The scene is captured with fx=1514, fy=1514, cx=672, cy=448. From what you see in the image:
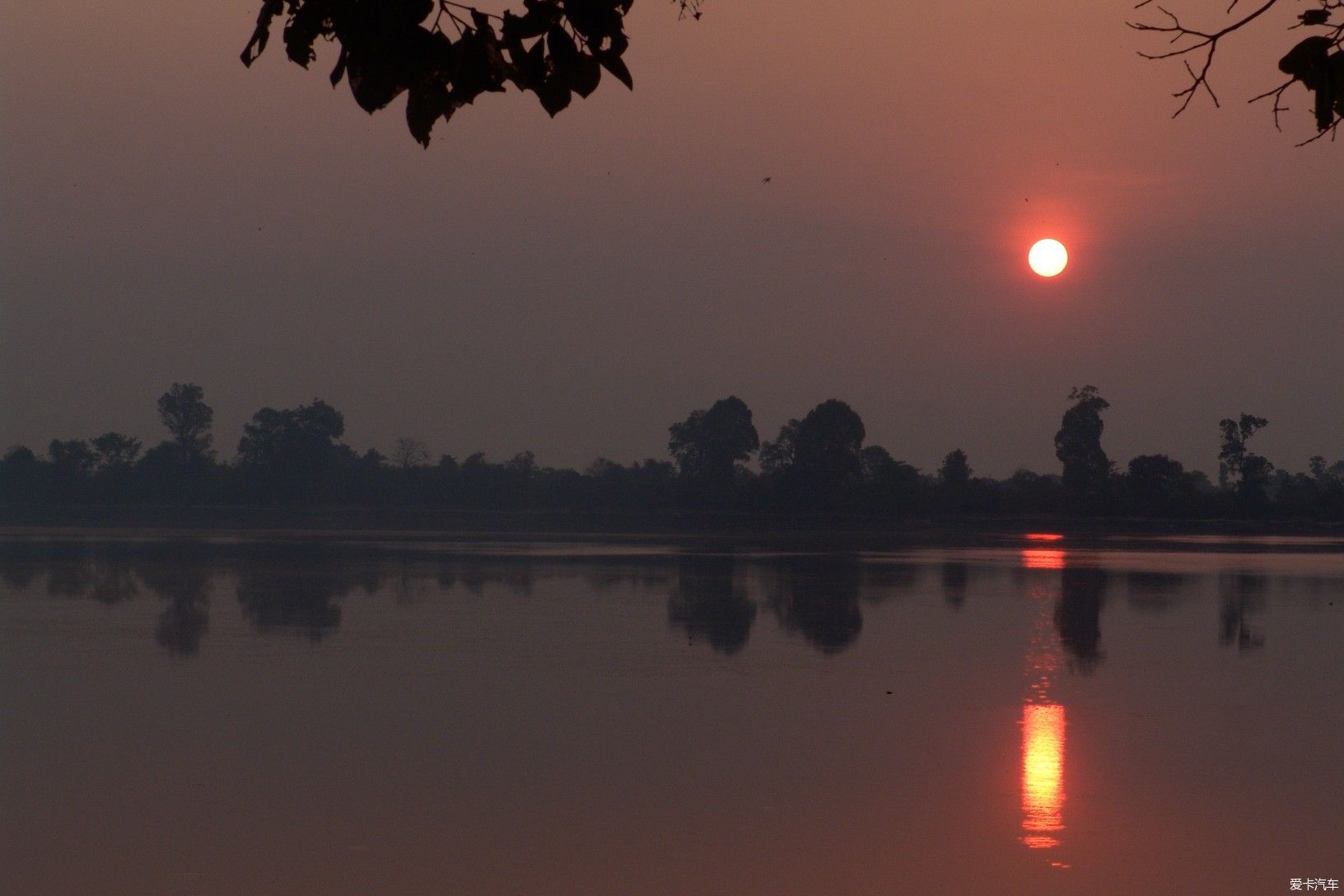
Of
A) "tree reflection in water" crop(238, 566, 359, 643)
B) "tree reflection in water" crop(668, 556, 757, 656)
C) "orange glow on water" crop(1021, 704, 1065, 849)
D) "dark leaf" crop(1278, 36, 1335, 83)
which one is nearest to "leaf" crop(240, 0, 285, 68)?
"dark leaf" crop(1278, 36, 1335, 83)

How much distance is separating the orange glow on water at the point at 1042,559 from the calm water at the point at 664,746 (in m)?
11.9

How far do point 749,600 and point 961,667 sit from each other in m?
8.89

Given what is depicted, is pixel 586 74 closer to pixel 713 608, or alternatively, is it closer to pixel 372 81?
pixel 372 81

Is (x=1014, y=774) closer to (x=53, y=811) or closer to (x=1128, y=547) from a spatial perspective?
(x=53, y=811)

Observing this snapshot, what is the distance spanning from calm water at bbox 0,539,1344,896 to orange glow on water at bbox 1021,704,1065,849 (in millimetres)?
49

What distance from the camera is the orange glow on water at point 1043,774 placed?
35.8 ft

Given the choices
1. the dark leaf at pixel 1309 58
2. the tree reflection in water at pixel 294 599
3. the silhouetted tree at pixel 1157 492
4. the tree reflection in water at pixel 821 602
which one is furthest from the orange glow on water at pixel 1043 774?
the silhouetted tree at pixel 1157 492

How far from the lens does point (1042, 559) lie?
43656 mm

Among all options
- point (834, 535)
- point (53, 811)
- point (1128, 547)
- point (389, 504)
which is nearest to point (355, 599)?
point (53, 811)

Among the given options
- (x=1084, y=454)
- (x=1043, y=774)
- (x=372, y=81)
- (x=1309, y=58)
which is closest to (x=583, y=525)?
(x=1084, y=454)

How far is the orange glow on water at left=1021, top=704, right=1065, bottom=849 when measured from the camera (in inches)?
430

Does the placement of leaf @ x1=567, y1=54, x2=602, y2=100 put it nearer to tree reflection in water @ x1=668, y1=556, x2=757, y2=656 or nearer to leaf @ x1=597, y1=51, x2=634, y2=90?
leaf @ x1=597, y1=51, x2=634, y2=90

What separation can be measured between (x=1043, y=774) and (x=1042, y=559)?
31.8 meters

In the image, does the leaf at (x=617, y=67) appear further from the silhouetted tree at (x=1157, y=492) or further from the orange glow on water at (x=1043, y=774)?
the silhouetted tree at (x=1157, y=492)
